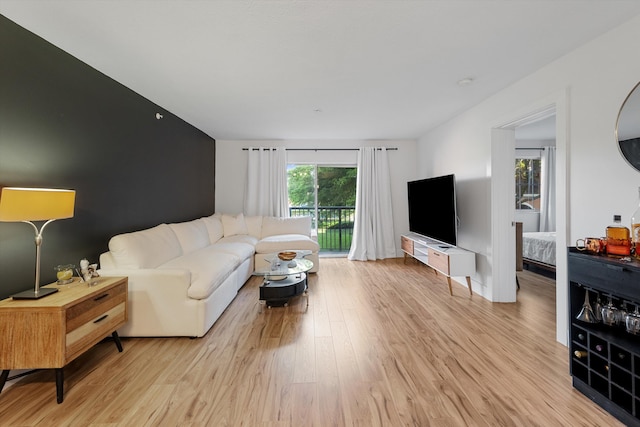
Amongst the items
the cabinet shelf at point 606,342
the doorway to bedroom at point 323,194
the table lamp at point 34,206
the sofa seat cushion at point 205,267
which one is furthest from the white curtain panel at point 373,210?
the table lamp at point 34,206

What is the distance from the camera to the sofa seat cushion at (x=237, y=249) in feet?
11.2

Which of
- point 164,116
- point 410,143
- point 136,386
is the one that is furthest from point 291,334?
point 410,143

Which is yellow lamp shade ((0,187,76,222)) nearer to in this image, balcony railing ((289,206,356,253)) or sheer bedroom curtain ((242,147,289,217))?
sheer bedroom curtain ((242,147,289,217))

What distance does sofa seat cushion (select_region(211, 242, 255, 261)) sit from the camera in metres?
3.41

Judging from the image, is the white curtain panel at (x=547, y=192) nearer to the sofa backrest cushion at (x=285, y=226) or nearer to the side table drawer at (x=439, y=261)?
the side table drawer at (x=439, y=261)

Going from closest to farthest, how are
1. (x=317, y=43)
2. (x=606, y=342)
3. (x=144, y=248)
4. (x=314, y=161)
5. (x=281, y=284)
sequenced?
(x=606, y=342)
(x=317, y=43)
(x=144, y=248)
(x=281, y=284)
(x=314, y=161)

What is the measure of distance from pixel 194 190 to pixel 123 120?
1.70 metres

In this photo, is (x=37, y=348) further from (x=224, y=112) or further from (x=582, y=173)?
(x=582, y=173)

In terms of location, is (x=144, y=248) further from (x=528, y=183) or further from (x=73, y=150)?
(x=528, y=183)

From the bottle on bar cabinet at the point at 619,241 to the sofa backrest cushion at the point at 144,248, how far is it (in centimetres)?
342

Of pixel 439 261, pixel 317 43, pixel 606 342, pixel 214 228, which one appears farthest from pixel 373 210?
pixel 606 342

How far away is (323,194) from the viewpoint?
18.1ft

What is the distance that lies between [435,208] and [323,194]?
7.70 feet

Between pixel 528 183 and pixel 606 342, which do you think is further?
pixel 528 183
